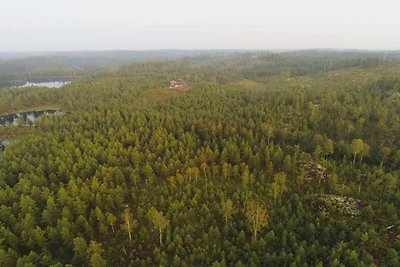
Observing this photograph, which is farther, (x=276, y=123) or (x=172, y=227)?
(x=276, y=123)

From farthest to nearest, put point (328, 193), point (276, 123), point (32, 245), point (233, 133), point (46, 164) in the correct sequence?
point (276, 123) < point (233, 133) < point (46, 164) < point (328, 193) < point (32, 245)

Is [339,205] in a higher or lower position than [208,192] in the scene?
lower

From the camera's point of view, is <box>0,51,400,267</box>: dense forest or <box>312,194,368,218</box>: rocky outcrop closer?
<box>0,51,400,267</box>: dense forest

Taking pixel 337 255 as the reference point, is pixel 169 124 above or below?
above

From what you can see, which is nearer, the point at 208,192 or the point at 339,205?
the point at 339,205

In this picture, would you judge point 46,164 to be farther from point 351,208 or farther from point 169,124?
point 351,208

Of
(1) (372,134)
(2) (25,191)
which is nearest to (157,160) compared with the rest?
(2) (25,191)

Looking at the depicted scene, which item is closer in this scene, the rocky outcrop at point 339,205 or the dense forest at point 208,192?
the dense forest at point 208,192

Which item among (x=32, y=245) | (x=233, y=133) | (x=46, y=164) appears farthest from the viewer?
(x=233, y=133)
